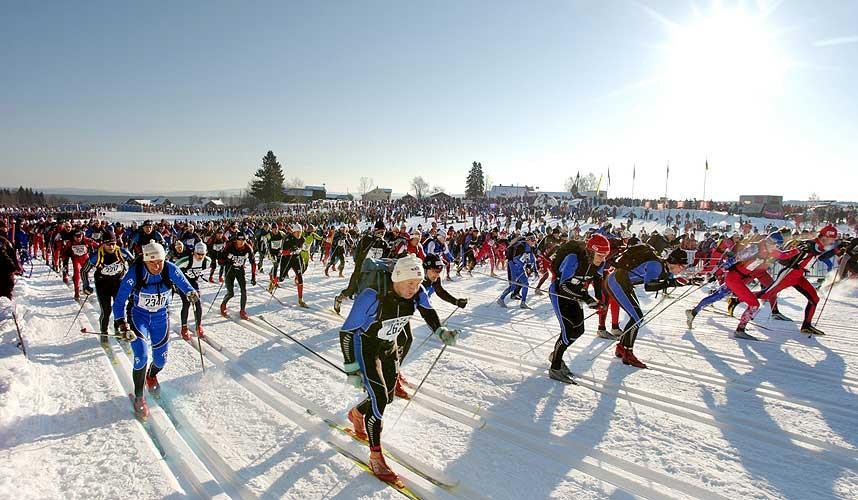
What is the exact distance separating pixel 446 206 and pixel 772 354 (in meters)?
46.1

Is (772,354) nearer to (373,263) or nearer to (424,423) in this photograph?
(424,423)

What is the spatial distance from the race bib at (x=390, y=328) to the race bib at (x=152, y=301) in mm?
3073

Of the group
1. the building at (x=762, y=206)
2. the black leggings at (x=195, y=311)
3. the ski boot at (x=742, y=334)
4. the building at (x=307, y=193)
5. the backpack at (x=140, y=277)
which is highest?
the building at (x=307, y=193)

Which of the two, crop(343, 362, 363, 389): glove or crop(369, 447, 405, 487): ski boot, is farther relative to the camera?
crop(343, 362, 363, 389): glove

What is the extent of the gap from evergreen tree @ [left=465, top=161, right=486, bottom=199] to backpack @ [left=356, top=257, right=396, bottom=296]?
74.5 metres

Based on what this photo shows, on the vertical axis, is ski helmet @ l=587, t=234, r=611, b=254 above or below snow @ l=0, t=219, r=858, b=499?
above

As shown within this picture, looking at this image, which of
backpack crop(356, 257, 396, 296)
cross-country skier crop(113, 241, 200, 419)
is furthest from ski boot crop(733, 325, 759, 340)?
cross-country skier crop(113, 241, 200, 419)

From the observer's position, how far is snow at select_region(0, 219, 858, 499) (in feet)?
12.3

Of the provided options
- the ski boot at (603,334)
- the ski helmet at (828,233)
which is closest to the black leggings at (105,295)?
the ski boot at (603,334)

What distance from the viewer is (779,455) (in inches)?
163

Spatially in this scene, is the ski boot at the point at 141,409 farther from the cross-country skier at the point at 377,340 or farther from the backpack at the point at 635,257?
the backpack at the point at 635,257

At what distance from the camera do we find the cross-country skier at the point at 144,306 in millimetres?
4906

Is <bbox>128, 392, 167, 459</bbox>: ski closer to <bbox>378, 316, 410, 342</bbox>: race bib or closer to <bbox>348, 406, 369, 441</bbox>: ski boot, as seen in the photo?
<bbox>348, 406, 369, 441</bbox>: ski boot

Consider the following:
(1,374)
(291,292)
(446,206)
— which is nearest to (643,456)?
(1,374)
